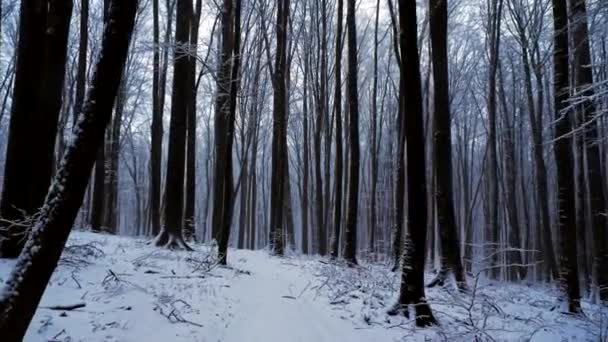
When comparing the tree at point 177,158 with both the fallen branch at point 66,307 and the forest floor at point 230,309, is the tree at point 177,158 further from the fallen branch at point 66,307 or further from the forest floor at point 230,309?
the fallen branch at point 66,307

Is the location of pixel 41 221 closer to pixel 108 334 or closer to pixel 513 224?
pixel 108 334

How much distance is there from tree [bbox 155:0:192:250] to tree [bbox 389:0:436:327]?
216 inches

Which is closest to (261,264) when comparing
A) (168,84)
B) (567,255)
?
(567,255)

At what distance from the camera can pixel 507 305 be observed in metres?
7.24

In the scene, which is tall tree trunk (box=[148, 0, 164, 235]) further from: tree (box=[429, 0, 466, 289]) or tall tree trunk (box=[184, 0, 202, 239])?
tree (box=[429, 0, 466, 289])

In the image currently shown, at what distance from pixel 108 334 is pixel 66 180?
169 cm

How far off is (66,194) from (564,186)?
759 cm

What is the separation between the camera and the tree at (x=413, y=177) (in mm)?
4984

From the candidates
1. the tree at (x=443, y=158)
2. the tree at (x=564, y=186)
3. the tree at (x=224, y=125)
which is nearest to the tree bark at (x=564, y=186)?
the tree at (x=564, y=186)

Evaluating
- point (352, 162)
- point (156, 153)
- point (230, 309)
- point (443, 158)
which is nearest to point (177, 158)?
point (352, 162)

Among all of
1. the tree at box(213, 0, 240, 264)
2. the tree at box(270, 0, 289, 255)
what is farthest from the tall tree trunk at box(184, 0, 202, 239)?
the tree at box(270, 0, 289, 255)

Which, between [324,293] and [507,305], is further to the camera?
[507,305]

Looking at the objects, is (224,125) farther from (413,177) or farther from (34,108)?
(413,177)

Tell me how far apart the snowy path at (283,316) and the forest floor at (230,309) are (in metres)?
0.01
